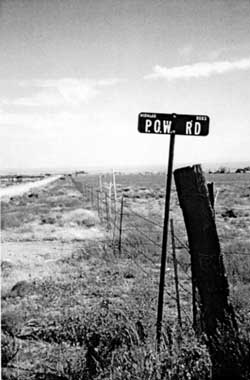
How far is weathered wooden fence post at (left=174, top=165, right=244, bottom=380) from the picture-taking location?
2162 millimetres

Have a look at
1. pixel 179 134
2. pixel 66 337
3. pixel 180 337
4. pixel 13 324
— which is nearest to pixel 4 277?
pixel 13 324

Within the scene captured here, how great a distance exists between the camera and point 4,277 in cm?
543

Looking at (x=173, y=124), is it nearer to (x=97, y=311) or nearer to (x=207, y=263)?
(x=207, y=263)

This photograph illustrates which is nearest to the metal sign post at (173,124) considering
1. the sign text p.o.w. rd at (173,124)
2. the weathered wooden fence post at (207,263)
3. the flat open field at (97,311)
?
the sign text p.o.w. rd at (173,124)

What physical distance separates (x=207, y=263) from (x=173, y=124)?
0.75 m

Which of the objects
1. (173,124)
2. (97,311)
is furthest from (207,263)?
(97,311)

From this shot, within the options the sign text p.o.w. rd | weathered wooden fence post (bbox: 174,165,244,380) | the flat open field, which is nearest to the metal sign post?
the sign text p.o.w. rd

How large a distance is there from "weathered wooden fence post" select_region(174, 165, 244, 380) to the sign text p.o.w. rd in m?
0.20

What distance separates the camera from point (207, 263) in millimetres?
2193

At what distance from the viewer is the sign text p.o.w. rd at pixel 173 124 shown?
220cm

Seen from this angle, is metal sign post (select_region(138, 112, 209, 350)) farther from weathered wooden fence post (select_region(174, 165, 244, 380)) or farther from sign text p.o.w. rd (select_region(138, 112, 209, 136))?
weathered wooden fence post (select_region(174, 165, 244, 380))

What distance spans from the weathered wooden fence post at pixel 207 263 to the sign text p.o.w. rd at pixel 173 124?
7.7 inches

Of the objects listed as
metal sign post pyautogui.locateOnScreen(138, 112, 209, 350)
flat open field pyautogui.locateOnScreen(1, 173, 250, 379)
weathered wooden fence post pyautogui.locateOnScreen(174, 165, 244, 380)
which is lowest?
flat open field pyautogui.locateOnScreen(1, 173, 250, 379)

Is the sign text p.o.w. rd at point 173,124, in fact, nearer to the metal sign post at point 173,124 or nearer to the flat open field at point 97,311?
the metal sign post at point 173,124
